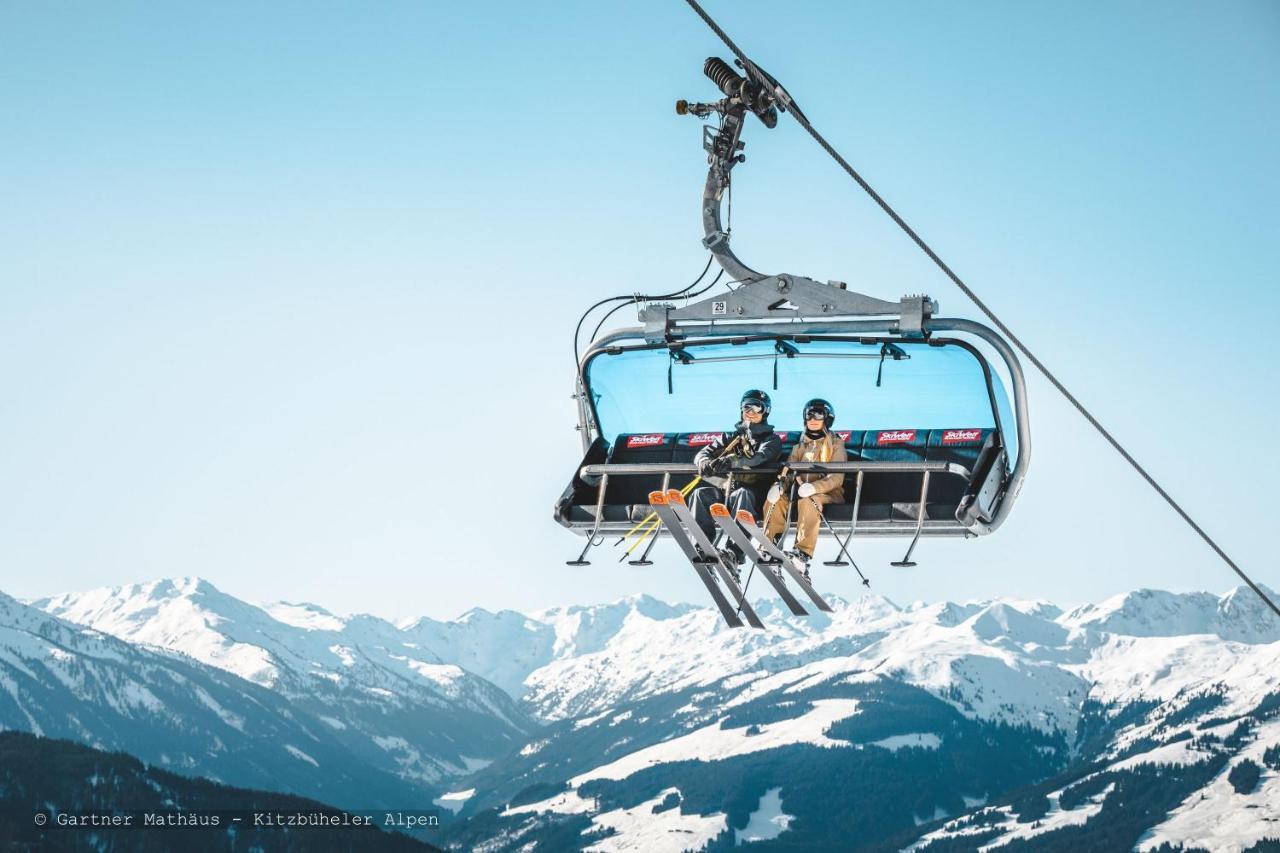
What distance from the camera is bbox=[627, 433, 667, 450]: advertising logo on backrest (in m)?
18.5

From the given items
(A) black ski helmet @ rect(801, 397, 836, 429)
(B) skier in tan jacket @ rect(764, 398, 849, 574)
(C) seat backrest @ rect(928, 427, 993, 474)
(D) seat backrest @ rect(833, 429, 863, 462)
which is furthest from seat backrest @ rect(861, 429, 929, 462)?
(A) black ski helmet @ rect(801, 397, 836, 429)

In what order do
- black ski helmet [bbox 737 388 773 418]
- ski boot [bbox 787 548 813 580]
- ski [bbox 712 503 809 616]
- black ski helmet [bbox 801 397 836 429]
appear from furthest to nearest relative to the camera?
black ski helmet [bbox 801 397 836 429], black ski helmet [bbox 737 388 773 418], ski boot [bbox 787 548 813 580], ski [bbox 712 503 809 616]

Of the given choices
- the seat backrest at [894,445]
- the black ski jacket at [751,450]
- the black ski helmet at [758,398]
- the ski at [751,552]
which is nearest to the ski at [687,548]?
the ski at [751,552]

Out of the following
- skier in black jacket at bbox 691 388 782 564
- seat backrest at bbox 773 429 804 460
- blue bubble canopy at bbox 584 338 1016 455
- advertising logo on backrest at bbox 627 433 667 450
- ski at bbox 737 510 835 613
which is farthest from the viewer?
advertising logo on backrest at bbox 627 433 667 450

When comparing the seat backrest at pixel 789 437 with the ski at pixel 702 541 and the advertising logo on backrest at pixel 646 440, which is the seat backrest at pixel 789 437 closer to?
the advertising logo on backrest at pixel 646 440

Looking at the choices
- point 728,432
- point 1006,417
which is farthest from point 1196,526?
point 728,432

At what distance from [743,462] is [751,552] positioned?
4.10 feet

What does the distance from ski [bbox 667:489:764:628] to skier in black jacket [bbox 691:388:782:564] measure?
1.57 feet

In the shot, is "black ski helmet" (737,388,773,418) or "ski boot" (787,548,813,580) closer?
"ski boot" (787,548,813,580)

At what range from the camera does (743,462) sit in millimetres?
16750

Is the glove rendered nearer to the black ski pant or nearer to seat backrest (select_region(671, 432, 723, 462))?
the black ski pant

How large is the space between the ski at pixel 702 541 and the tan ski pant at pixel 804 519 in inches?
27.6

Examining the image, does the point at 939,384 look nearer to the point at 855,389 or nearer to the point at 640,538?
the point at 855,389

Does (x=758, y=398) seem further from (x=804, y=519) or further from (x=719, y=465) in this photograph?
(x=804, y=519)
